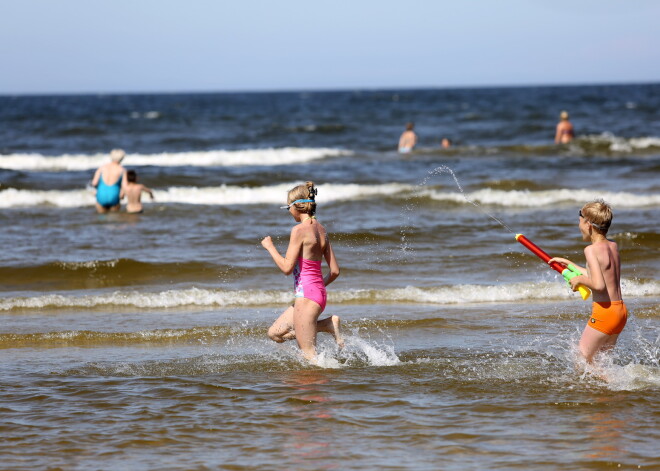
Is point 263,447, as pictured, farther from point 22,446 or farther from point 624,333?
point 624,333

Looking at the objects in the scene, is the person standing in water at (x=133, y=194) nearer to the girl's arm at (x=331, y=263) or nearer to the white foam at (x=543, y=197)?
the white foam at (x=543, y=197)

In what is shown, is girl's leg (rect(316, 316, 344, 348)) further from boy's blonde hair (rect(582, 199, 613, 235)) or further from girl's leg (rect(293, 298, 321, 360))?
boy's blonde hair (rect(582, 199, 613, 235))

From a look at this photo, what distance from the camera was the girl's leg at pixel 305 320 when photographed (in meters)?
6.47

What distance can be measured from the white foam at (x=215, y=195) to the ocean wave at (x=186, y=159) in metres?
7.31

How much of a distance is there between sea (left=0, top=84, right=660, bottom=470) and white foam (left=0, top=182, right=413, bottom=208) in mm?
73

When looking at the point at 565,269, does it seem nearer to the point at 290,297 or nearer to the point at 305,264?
the point at 305,264

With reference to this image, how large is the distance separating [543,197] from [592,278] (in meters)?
12.6

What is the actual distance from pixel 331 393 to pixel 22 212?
41.3 feet

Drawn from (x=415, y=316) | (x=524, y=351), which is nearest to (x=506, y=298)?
(x=415, y=316)

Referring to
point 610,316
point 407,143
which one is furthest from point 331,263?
point 407,143

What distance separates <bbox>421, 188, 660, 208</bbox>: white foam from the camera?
1722 centimetres

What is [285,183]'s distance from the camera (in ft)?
70.3

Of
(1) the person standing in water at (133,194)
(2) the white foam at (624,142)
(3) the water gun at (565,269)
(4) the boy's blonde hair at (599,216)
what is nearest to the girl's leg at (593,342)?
(3) the water gun at (565,269)

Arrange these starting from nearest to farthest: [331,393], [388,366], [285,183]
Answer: [331,393] < [388,366] < [285,183]
